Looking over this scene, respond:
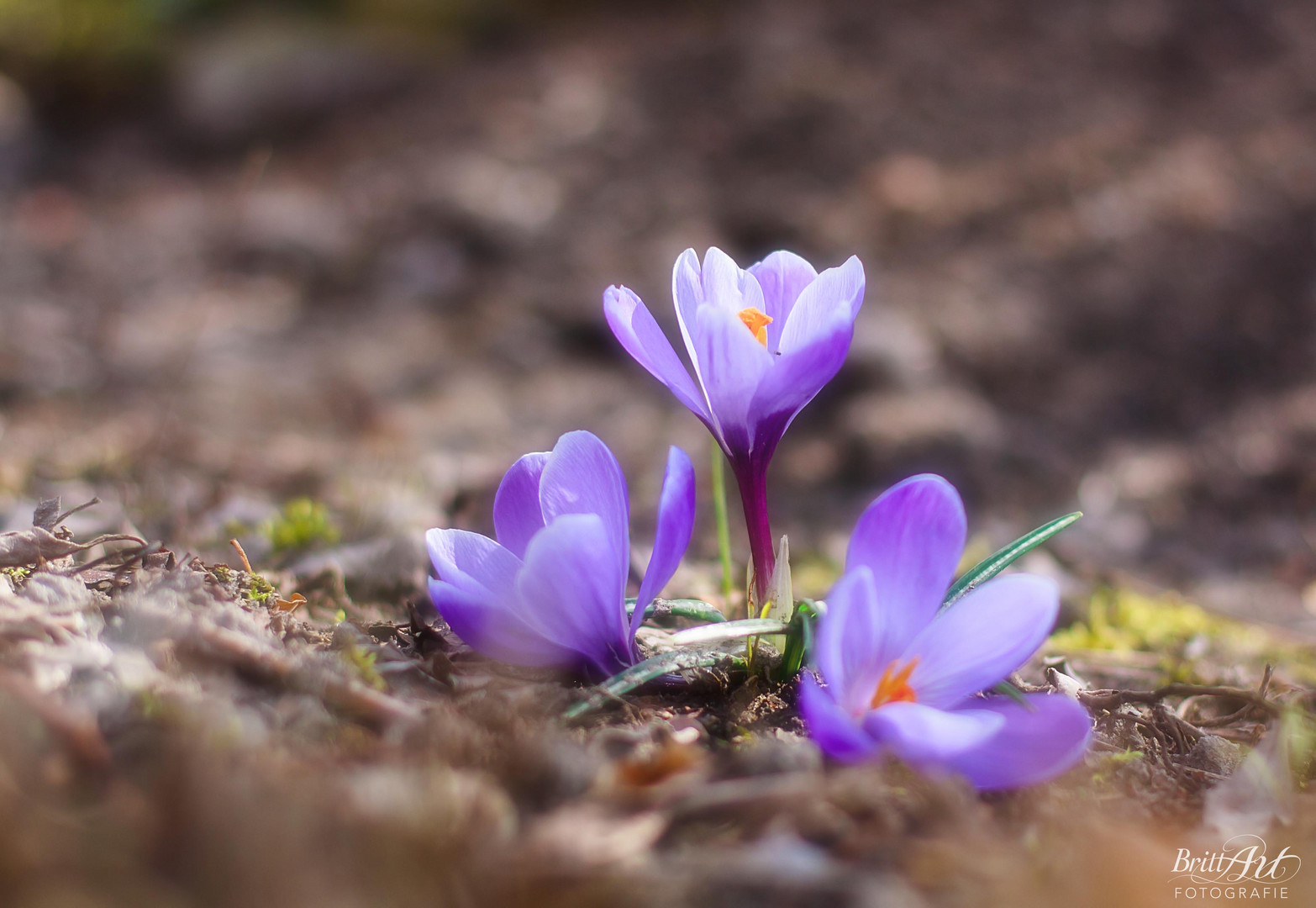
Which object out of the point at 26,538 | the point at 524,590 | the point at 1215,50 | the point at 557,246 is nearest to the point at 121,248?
the point at 557,246

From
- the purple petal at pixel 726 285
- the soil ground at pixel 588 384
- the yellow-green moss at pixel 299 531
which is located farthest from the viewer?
the yellow-green moss at pixel 299 531

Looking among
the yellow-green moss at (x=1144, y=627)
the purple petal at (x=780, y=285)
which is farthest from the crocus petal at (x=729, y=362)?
the yellow-green moss at (x=1144, y=627)

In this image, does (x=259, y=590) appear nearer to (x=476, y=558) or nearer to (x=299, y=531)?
(x=476, y=558)

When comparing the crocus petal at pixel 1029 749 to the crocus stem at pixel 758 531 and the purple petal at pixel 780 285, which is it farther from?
the purple petal at pixel 780 285

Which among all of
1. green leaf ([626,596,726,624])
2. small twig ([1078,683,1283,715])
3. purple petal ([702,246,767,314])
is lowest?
small twig ([1078,683,1283,715])

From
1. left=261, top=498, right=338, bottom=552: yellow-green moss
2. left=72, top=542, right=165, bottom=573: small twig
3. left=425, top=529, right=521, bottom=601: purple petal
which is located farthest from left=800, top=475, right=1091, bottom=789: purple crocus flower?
left=261, top=498, right=338, bottom=552: yellow-green moss

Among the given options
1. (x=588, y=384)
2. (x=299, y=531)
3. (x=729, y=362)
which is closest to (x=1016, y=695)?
(x=729, y=362)

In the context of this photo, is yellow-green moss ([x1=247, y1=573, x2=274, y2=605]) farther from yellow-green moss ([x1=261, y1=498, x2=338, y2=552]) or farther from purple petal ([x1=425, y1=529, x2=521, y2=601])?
yellow-green moss ([x1=261, y1=498, x2=338, y2=552])

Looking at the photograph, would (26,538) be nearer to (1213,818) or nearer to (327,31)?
(1213,818)
